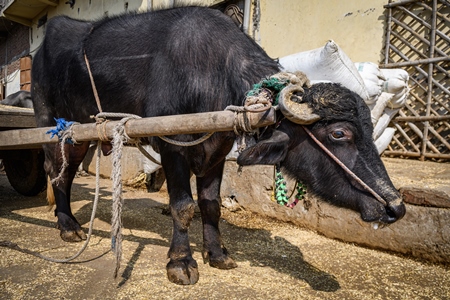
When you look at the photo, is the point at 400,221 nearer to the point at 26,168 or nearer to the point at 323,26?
the point at 323,26

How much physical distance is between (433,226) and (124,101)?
2.52 metres

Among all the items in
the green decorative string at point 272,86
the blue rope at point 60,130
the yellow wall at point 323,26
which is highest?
the yellow wall at point 323,26

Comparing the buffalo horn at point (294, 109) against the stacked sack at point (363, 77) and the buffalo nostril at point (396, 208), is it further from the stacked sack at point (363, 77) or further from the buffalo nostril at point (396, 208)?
the stacked sack at point (363, 77)

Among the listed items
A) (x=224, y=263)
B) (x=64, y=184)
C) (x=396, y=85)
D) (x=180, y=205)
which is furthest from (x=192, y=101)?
(x=396, y=85)

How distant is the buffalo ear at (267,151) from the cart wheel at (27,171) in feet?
10.7

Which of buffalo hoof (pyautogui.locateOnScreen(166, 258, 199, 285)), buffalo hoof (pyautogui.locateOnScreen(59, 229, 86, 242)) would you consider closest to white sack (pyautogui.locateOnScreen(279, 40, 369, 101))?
buffalo hoof (pyautogui.locateOnScreen(166, 258, 199, 285))

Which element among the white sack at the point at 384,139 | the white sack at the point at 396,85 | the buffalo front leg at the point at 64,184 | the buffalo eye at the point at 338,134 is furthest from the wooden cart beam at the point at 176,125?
the white sack at the point at 384,139

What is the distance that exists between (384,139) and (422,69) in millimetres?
1059

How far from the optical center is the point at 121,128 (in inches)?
78.8

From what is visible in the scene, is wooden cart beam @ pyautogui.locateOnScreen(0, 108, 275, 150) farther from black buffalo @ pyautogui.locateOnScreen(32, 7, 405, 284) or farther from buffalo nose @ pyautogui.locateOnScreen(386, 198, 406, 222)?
buffalo nose @ pyautogui.locateOnScreen(386, 198, 406, 222)

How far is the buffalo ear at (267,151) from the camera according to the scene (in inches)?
75.2

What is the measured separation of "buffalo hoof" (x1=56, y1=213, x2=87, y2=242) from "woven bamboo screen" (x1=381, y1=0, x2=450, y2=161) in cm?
397

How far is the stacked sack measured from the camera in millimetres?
3375

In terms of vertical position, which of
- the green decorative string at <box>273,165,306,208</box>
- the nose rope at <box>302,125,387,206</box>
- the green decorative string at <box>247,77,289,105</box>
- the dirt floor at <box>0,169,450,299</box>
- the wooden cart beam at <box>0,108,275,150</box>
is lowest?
the dirt floor at <box>0,169,450,299</box>
